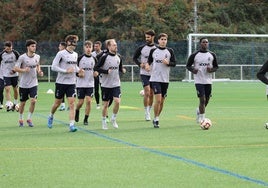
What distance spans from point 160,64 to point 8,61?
7705 mm

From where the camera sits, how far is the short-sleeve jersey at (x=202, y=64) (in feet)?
65.6

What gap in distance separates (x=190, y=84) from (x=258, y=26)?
20089mm

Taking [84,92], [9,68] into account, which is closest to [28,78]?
[84,92]

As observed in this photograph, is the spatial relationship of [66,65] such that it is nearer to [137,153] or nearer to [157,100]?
[157,100]

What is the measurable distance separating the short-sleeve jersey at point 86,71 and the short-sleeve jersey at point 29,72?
1211 mm

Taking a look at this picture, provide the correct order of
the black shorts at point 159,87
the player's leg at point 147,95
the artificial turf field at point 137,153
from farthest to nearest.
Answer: the player's leg at point 147,95 < the black shorts at point 159,87 < the artificial turf field at point 137,153

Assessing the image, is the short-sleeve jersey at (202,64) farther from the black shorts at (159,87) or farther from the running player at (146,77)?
the running player at (146,77)

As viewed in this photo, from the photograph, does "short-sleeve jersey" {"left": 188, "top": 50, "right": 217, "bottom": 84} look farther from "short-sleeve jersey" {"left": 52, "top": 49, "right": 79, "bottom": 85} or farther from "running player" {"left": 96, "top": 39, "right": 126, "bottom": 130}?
"short-sleeve jersey" {"left": 52, "top": 49, "right": 79, "bottom": 85}

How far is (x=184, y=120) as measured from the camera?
72.0 ft

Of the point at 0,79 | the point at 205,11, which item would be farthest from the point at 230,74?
the point at 0,79

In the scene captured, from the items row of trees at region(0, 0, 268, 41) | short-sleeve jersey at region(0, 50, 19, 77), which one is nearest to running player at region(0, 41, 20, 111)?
short-sleeve jersey at region(0, 50, 19, 77)

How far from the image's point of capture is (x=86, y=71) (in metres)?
21.8

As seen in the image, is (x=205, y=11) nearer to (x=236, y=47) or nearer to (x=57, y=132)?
(x=236, y=47)

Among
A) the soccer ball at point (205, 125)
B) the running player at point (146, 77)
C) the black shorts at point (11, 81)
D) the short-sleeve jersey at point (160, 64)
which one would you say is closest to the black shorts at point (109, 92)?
the short-sleeve jersey at point (160, 64)
